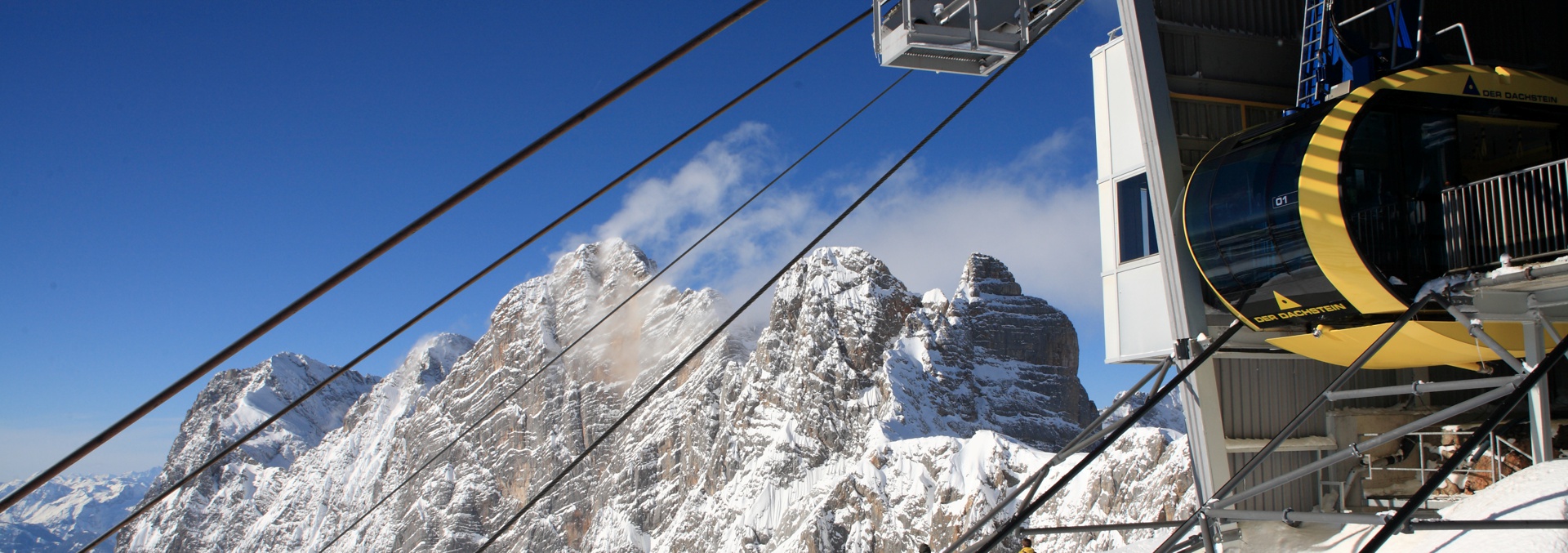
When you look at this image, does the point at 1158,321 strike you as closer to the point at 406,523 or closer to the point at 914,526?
the point at 914,526

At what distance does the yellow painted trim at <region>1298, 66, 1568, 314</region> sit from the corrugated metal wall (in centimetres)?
259

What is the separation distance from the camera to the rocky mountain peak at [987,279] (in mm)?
181125

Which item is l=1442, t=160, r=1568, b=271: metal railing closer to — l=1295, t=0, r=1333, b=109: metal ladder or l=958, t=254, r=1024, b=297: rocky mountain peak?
l=1295, t=0, r=1333, b=109: metal ladder

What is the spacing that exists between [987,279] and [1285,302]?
177 meters

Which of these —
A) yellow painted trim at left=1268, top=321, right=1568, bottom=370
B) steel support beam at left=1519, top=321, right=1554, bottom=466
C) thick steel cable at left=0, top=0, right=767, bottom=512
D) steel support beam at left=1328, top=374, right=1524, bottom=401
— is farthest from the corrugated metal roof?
thick steel cable at left=0, top=0, right=767, bottom=512

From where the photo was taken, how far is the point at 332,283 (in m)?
3.96

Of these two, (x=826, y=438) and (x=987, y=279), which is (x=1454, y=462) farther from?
(x=987, y=279)

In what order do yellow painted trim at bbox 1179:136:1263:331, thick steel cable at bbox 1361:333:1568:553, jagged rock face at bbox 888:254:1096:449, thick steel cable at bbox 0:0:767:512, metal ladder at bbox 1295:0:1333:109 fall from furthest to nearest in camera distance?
1. jagged rock face at bbox 888:254:1096:449
2. metal ladder at bbox 1295:0:1333:109
3. yellow painted trim at bbox 1179:136:1263:331
4. thick steel cable at bbox 1361:333:1568:553
5. thick steel cable at bbox 0:0:767:512

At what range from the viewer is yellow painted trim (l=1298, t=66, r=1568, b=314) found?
7.71 metres

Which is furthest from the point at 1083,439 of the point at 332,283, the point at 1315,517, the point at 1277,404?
the point at 332,283

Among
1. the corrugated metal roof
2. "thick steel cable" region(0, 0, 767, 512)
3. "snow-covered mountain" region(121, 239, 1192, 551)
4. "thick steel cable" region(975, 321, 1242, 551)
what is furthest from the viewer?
"snow-covered mountain" region(121, 239, 1192, 551)

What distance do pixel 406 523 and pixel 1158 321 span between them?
20744 centimetres

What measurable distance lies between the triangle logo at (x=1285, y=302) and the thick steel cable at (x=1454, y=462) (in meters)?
2.04

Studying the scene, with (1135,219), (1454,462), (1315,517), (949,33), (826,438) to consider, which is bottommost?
(826,438)
